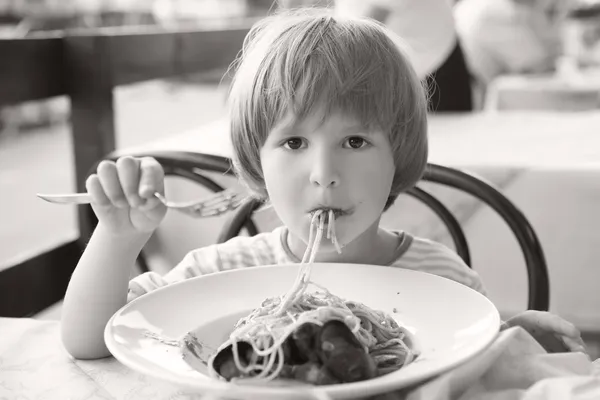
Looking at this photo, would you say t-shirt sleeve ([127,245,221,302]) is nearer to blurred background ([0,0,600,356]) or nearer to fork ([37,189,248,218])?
fork ([37,189,248,218])

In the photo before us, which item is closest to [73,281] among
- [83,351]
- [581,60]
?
[83,351]

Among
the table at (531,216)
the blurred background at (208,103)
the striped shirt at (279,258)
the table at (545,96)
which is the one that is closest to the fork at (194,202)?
the striped shirt at (279,258)

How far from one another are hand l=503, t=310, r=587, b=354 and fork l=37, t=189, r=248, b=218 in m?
0.32

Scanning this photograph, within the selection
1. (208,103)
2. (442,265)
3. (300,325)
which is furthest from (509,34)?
(208,103)

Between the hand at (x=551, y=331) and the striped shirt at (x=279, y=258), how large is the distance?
0.74ft

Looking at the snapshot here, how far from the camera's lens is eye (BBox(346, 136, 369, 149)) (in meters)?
0.81

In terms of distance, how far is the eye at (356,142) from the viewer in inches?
31.8

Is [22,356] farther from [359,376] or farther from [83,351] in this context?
[359,376]

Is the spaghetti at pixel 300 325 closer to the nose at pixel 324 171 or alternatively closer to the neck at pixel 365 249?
the nose at pixel 324 171

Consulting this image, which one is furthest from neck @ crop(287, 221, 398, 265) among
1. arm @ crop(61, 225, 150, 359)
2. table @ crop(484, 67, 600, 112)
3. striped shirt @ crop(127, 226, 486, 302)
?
table @ crop(484, 67, 600, 112)

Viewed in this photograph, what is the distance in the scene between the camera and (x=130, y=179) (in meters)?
0.72

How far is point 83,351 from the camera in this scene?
2.51ft

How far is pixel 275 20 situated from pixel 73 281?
1.36 feet

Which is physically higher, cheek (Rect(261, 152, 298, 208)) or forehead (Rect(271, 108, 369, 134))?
forehead (Rect(271, 108, 369, 134))
